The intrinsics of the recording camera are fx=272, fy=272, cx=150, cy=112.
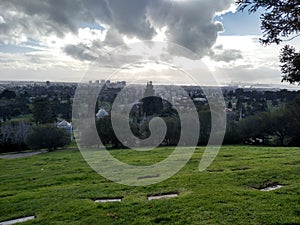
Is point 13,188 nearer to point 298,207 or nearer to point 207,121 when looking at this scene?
point 298,207

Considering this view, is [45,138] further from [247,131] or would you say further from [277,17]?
[277,17]

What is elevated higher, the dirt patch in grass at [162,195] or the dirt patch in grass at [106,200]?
the dirt patch in grass at [162,195]

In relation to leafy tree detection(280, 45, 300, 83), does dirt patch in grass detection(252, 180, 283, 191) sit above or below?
below

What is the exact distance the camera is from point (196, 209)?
5680 millimetres

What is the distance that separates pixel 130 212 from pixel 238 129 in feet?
89.8

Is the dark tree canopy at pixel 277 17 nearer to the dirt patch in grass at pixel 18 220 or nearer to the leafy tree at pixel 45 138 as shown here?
the dirt patch in grass at pixel 18 220

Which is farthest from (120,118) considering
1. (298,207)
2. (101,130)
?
(298,207)

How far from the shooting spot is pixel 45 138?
105 feet

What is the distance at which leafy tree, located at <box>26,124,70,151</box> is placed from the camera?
3188 centimetres

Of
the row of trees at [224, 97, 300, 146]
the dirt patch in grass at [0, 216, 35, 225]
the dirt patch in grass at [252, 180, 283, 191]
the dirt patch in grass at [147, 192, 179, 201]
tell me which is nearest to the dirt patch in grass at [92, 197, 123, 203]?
the dirt patch in grass at [147, 192, 179, 201]

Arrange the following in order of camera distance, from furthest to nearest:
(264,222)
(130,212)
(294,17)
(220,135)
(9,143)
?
(9,143) → (220,135) → (294,17) → (130,212) → (264,222)

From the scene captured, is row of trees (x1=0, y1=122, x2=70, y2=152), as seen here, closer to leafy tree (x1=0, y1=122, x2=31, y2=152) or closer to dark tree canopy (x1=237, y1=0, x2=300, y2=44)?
leafy tree (x1=0, y1=122, x2=31, y2=152)

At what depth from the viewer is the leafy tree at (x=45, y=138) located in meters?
31.9

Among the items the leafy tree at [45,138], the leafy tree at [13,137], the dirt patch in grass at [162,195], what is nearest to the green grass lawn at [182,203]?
the dirt patch in grass at [162,195]
